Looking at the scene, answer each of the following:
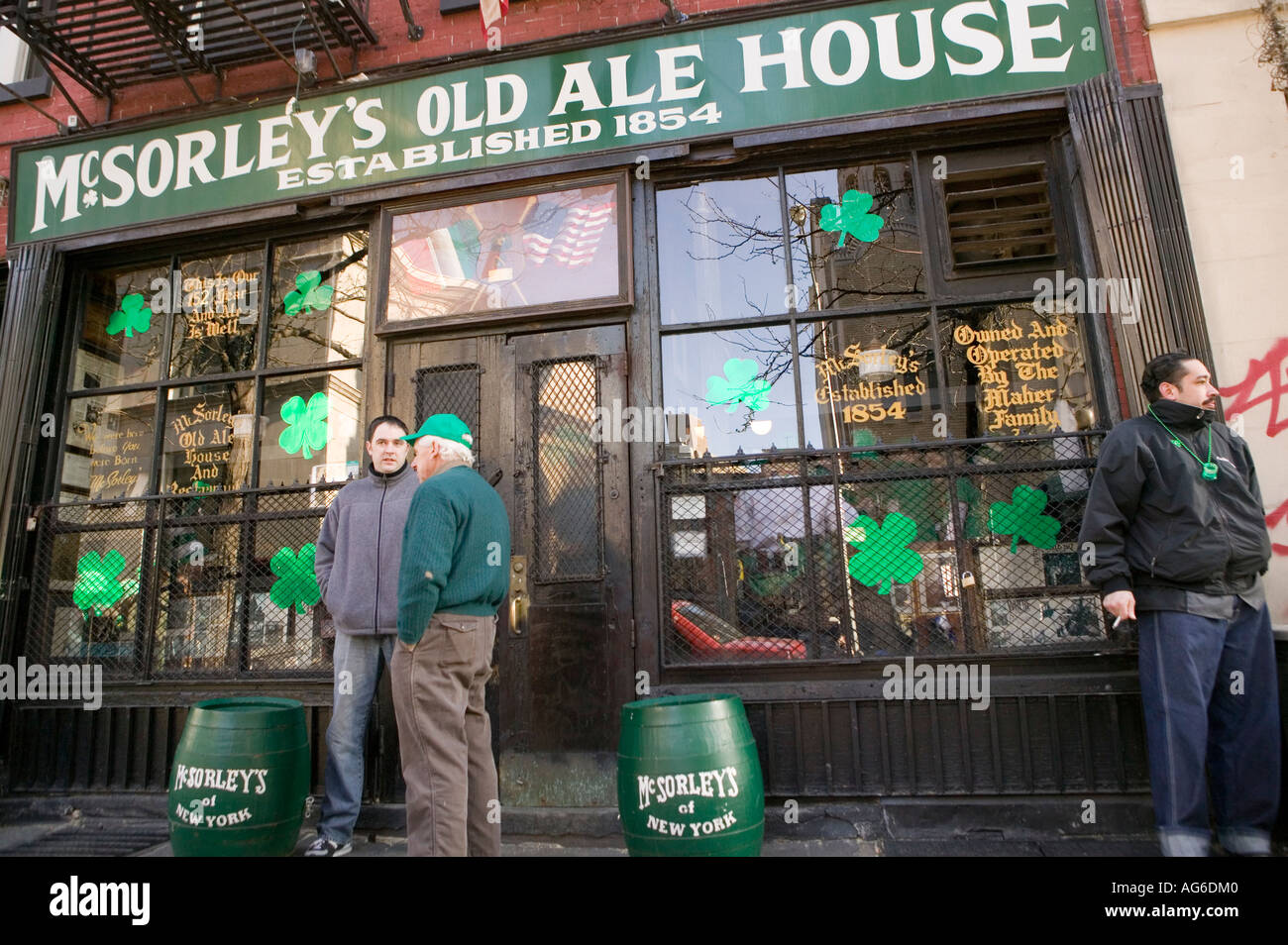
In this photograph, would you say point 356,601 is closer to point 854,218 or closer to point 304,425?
point 304,425

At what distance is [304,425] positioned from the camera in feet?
17.1

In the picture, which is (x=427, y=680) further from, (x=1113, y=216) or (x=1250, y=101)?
(x=1250, y=101)

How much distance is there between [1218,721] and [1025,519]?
4.14ft

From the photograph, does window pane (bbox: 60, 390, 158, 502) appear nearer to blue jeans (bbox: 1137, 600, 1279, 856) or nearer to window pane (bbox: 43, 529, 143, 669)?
window pane (bbox: 43, 529, 143, 669)

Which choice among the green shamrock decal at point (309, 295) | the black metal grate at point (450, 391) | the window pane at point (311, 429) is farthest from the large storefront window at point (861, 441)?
the green shamrock decal at point (309, 295)

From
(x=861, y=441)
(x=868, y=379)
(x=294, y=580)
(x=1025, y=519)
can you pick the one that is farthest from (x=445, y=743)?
(x=1025, y=519)

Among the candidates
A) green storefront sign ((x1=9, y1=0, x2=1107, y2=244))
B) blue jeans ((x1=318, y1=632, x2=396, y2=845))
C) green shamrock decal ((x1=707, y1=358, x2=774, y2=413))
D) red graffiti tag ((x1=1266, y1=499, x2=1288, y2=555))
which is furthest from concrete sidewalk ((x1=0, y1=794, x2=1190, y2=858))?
green storefront sign ((x1=9, y1=0, x2=1107, y2=244))

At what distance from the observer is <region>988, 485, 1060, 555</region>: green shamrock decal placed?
4.21m

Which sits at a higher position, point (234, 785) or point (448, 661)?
point (448, 661)

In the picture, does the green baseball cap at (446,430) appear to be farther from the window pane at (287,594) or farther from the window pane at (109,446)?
the window pane at (109,446)

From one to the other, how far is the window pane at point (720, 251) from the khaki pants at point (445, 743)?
97.5 inches

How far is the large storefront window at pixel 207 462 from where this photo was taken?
16.4 feet

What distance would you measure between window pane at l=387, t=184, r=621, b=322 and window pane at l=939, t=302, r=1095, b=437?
2.11 meters

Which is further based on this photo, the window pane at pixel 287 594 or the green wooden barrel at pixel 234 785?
the window pane at pixel 287 594
